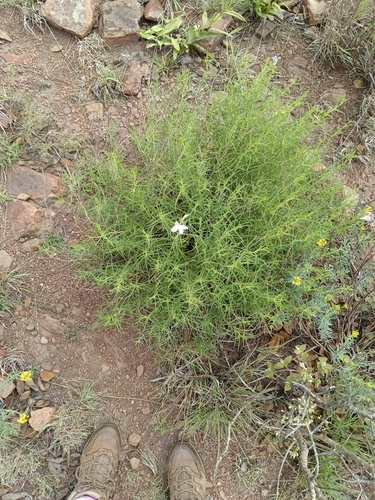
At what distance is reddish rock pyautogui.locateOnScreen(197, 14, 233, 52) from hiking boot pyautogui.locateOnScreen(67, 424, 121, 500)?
2805 millimetres

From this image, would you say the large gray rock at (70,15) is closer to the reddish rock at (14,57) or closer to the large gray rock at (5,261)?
the reddish rock at (14,57)

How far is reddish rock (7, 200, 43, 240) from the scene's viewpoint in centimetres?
280

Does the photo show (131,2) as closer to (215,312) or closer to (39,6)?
(39,6)

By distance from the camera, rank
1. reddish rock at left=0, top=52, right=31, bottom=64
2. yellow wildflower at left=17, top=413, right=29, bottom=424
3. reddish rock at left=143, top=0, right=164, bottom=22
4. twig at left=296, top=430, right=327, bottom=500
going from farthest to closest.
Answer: reddish rock at left=143, top=0, right=164, bottom=22 < reddish rock at left=0, top=52, right=31, bottom=64 < yellow wildflower at left=17, top=413, right=29, bottom=424 < twig at left=296, top=430, right=327, bottom=500

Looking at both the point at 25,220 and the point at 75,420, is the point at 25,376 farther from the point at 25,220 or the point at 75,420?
the point at 25,220

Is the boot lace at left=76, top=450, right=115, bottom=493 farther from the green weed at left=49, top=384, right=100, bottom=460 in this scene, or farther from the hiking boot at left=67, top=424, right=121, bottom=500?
the green weed at left=49, top=384, right=100, bottom=460

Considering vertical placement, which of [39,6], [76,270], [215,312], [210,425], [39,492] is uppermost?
[39,6]

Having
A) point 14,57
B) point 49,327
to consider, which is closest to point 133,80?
point 14,57

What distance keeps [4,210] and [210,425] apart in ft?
6.34

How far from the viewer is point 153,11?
3.24 m

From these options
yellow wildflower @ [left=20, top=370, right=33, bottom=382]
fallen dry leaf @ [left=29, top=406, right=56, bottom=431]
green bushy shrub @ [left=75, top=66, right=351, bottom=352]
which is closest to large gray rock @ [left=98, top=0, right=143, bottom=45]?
green bushy shrub @ [left=75, top=66, right=351, bottom=352]

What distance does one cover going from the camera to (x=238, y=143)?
8.14 feet

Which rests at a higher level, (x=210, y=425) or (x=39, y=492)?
(x=210, y=425)

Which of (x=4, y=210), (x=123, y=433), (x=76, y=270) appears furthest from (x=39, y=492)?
(x=4, y=210)
